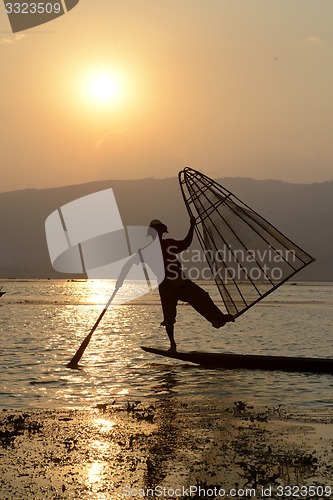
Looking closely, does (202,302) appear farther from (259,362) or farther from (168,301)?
(259,362)

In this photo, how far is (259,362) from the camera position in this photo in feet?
63.4

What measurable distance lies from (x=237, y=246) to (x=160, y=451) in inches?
353

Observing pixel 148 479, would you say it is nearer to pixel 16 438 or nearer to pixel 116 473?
Result: pixel 116 473

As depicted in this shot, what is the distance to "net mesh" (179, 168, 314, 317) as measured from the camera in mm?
18219

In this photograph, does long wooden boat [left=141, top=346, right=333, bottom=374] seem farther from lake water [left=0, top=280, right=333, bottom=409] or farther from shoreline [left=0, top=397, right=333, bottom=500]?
shoreline [left=0, top=397, right=333, bottom=500]

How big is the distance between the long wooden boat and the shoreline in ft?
12.8

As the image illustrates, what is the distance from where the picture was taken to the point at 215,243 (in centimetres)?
1900

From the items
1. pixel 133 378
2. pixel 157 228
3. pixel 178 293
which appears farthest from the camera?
pixel 133 378

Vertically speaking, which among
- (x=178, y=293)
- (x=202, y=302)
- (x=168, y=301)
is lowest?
(x=202, y=302)

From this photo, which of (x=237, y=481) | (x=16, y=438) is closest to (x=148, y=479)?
(x=237, y=481)

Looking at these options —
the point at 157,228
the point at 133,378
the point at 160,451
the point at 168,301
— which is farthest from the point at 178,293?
the point at 160,451

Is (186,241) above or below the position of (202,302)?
above

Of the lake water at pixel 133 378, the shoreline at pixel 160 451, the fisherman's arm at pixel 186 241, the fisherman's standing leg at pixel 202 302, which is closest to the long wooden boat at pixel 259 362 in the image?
the lake water at pixel 133 378

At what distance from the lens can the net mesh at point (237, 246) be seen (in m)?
18.2
